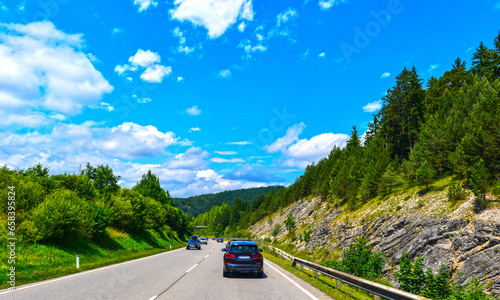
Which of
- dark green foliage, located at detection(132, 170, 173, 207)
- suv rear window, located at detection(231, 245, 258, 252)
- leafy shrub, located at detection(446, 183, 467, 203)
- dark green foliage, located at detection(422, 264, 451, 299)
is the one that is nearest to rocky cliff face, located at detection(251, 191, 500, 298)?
leafy shrub, located at detection(446, 183, 467, 203)

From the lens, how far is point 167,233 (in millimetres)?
70062

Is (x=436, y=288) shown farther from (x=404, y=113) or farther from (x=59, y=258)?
(x=404, y=113)

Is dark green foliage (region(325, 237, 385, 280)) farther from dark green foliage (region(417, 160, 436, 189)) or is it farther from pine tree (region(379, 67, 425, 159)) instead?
pine tree (region(379, 67, 425, 159))

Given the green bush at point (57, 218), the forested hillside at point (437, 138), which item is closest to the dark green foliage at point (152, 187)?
the forested hillside at point (437, 138)

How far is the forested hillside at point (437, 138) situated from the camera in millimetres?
27703

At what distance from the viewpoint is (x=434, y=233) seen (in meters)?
25.3

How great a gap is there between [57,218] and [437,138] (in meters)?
42.0

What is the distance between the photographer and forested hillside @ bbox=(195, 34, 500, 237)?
27.7 meters

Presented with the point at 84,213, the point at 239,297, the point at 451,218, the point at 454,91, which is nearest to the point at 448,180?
the point at 451,218

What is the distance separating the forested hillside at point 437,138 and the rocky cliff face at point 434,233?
7.39 feet

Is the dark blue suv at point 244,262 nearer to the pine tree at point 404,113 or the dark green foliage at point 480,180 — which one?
the dark green foliage at point 480,180

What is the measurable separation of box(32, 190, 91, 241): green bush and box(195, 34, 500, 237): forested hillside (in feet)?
107

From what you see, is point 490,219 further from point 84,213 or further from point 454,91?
point 454,91

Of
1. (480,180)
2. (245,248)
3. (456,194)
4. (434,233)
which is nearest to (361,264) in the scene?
(245,248)
